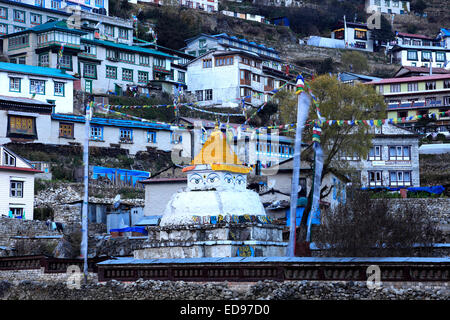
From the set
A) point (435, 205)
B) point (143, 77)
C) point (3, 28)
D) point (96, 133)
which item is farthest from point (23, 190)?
point (3, 28)

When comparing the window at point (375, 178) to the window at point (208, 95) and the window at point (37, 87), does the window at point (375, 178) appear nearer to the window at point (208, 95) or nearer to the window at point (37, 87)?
the window at point (37, 87)

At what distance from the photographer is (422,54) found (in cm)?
11694

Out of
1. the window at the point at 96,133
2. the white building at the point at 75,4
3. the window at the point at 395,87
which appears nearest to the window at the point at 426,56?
the window at the point at 395,87

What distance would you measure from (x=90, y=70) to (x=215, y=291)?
5472 cm

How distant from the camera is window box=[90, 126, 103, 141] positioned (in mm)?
69438

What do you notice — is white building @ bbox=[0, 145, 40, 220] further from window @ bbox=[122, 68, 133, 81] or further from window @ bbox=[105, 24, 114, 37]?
window @ bbox=[105, 24, 114, 37]

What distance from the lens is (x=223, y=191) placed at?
35.6 m

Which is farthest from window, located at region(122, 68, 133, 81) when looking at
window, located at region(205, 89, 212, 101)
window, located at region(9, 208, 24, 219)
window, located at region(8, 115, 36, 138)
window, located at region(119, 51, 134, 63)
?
window, located at region(9, 208, 24, 219)

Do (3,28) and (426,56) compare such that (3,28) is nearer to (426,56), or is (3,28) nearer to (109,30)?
(109,30)

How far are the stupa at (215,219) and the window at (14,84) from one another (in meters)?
37.3

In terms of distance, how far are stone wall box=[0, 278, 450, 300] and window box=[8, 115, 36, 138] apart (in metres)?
29.4

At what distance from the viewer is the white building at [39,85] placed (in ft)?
229

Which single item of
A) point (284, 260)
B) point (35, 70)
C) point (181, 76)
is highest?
point (181, 76)
